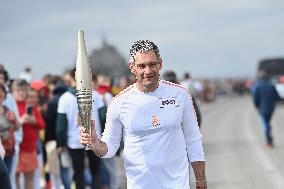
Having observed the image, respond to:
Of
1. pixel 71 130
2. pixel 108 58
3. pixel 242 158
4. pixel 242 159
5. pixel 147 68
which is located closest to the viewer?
pixel 147 68

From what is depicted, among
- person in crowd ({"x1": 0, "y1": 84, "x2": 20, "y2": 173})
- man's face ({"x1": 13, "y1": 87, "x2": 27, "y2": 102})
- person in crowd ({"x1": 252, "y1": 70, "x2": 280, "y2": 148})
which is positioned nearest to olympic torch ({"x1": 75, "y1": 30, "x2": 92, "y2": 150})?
person in crowd ({"x1": 0, "y1": 84, "x2": 20, "y2": 173})

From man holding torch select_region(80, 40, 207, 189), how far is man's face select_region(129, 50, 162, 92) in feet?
0.04

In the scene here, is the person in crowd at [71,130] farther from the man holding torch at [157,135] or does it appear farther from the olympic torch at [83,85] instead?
the olympic torch at [83,85]

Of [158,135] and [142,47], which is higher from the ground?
[142,47]

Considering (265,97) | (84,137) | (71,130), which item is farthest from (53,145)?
(265,97)

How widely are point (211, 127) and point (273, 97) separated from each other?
329 inches

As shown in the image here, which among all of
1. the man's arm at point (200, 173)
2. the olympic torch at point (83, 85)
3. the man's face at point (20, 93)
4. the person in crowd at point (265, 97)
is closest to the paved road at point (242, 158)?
the person in crowd at point (265, 97)

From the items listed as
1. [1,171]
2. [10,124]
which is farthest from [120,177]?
[1,171]

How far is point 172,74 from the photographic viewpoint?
9.82 metres

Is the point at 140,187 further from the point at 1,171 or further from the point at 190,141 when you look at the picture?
the point at 1,171

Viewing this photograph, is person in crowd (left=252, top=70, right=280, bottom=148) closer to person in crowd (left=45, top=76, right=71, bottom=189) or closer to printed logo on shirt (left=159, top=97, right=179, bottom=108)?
person in crowd (left=45, top=76, right=71, bottom=189)

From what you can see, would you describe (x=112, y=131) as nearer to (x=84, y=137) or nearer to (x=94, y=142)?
(x=94, y=142)

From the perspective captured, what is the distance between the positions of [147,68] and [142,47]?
0.49 feet

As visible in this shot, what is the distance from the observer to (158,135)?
5074 millimetres
